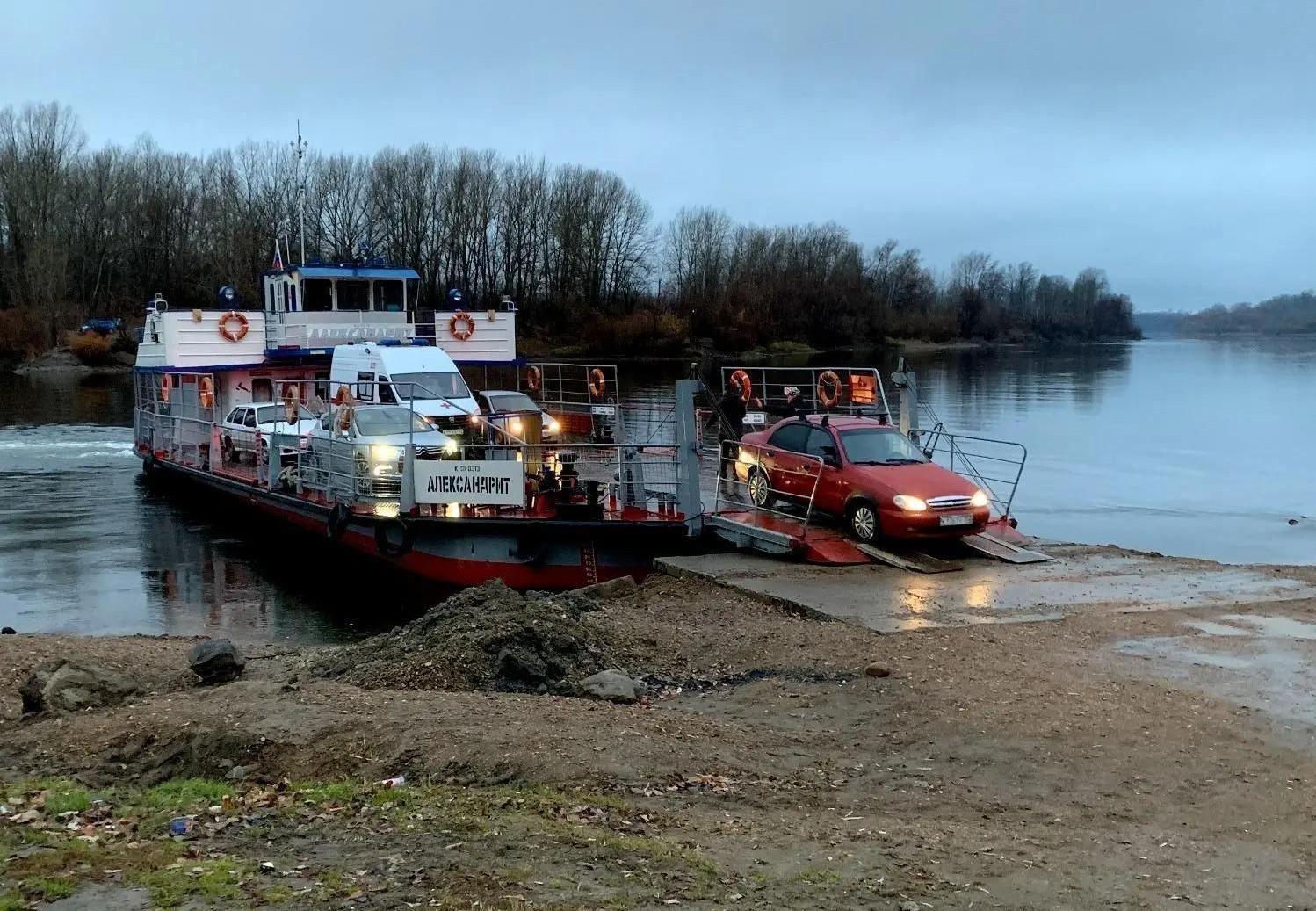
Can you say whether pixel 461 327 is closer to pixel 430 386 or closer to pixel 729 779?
pixel 430 386

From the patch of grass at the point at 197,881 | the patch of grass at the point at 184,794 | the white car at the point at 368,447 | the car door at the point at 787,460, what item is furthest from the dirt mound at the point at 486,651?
the white car at the point at 368,447

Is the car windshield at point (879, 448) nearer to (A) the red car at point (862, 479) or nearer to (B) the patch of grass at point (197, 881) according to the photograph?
(A) the red car at point (862, 479)

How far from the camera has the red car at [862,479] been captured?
15.3 m

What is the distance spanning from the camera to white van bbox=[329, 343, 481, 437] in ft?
74.9

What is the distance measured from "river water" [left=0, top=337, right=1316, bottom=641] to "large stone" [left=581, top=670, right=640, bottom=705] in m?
7.96

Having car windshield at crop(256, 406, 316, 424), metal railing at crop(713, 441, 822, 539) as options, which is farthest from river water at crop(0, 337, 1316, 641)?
metal railing at crop(713, 441, 822, 539)

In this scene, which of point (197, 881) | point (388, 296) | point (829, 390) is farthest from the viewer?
point (388, 296)

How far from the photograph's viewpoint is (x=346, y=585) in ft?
67.3

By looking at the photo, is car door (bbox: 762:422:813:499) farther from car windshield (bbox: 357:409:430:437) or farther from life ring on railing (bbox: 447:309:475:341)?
life ring on railing (bbox: 447:309:475:341)

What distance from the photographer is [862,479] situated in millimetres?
15984

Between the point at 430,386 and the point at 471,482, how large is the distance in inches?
239

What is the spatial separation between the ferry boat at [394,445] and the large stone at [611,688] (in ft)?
21.9

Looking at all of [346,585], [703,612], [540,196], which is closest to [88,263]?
[540,196]

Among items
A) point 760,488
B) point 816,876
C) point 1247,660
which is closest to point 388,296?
point 760,488
